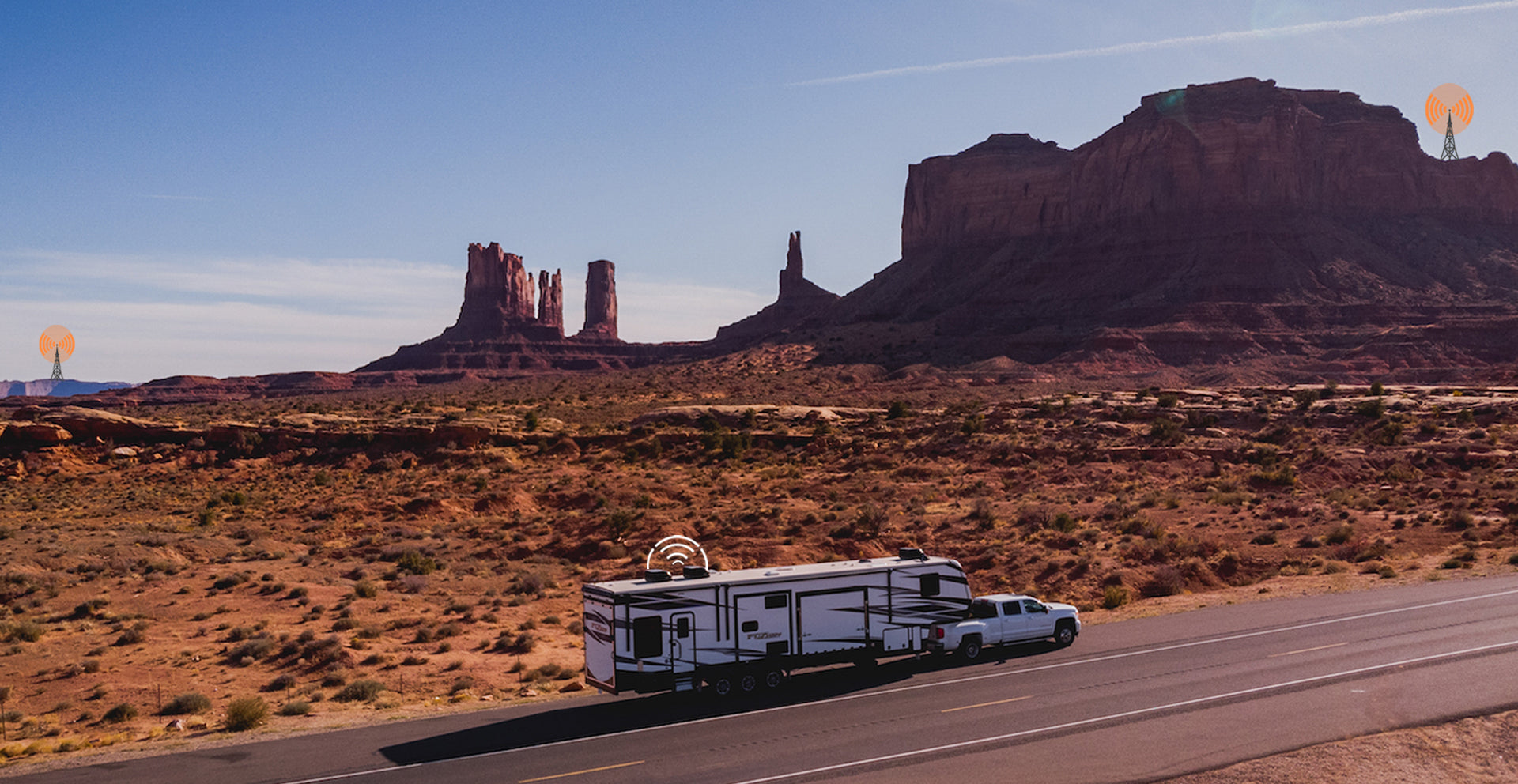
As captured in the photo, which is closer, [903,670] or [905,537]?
[903,670]

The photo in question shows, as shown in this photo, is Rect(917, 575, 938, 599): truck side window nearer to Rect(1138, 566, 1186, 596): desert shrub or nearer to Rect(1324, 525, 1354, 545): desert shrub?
Rect(1138, 566, 1186, 596): desert shrub

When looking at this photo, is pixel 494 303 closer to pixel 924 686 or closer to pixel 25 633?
pixel 25 633

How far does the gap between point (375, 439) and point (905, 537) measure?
3376cm

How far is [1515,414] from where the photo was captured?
57.0 metres

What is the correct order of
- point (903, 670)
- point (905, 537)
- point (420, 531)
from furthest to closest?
point (420, 531) → point (905, 537) → point (903, 670)

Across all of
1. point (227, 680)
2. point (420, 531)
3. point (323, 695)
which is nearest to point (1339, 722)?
point (323, 695)

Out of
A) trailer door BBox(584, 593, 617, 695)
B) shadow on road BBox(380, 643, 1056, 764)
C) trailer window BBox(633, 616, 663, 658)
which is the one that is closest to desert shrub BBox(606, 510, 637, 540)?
shadow on road BBox(380, 643, 1056, 764)

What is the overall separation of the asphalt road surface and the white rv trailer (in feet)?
1.96

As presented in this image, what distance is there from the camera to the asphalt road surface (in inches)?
589

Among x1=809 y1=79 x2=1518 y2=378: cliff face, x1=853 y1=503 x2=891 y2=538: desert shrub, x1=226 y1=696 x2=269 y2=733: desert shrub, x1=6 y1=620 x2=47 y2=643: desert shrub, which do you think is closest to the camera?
x1=226 y1=696 x2=269 y2=733: desert shrub

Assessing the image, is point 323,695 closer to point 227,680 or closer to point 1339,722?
point 227,680

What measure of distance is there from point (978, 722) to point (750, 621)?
4.36 metres

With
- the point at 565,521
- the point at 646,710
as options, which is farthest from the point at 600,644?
the point at 565,521

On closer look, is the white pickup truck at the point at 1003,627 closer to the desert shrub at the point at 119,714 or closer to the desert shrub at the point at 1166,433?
the desert shrub at the point at 119,714
